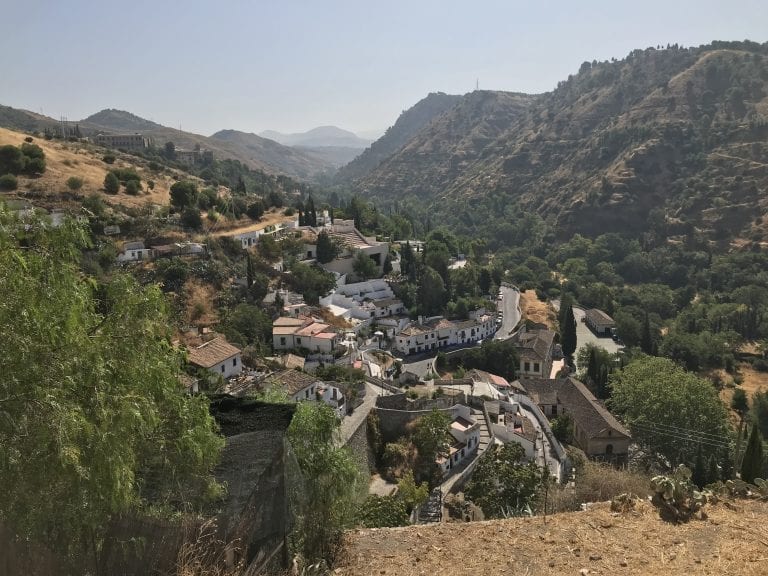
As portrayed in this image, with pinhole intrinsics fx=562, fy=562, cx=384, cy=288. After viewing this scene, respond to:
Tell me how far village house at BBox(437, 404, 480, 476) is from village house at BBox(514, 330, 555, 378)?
45.3 ft

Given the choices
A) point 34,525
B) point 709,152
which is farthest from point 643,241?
point 34,525

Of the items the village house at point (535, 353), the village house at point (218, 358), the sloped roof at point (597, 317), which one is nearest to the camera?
the village house at point (218, 358)

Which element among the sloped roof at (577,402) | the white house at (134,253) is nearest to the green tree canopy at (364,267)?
the white house at (134,253)

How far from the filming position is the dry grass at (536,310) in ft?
164

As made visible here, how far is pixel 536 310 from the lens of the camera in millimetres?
53344

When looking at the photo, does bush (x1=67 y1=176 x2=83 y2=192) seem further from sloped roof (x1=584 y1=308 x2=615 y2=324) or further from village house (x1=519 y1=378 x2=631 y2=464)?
sloped roof (x1=584 y1=308 x2=615 y2=324)

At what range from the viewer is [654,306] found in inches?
2331

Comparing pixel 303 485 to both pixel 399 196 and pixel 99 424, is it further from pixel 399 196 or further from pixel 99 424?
pixel 399 196

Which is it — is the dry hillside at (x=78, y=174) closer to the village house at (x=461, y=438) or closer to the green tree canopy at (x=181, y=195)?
the green tree canopy at (x=181, y=195)

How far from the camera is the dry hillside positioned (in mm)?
39875

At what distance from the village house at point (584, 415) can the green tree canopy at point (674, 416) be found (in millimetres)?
1054

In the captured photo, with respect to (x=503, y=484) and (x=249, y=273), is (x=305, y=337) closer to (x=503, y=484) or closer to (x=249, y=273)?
(x=249, y=273)

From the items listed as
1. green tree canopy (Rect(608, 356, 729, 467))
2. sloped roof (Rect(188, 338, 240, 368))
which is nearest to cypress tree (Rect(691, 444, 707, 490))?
green tree canopy (Rect(608, 356, 729, 467))

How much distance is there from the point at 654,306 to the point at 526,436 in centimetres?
4287
